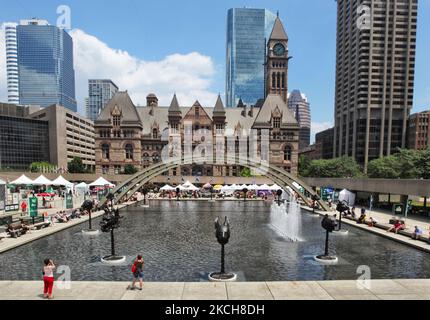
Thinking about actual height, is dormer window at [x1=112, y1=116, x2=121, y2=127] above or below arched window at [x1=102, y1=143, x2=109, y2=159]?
above

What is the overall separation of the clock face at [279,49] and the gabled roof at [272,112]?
79.5ft

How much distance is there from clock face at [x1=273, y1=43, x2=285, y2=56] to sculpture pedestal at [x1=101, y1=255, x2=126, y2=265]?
100 meters

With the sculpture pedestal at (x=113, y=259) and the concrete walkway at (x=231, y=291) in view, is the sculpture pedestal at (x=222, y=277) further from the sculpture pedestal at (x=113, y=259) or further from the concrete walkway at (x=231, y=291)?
the sculpture pedestal at (x=113, y=259)

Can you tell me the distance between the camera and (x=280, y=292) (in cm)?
1113

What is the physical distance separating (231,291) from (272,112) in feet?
250

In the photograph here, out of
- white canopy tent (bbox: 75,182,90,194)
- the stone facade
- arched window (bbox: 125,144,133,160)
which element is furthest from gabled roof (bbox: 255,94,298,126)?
white canopy tent (bbox: 75,182,90,194)

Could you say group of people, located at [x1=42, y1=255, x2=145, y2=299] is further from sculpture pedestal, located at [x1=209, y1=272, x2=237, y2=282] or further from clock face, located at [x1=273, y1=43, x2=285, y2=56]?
clock face, located at [x1=273, y1=43, x2=285, y2=56]

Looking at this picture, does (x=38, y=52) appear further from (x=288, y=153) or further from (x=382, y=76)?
(x=382, y=76)

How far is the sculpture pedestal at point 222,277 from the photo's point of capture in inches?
491

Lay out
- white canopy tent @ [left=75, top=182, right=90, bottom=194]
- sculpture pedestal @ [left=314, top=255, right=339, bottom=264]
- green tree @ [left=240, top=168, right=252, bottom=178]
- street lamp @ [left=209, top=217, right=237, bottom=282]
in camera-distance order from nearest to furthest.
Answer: street lamp @ [left=209, top=217, right=237, bottom=282] < sculpture pedestal @ [left=314, top=255, right=339, bottom=264] < white canopy tent @ [left=75, top=182, right=90, bottom=194] < green tree @ [left=240, top=168, right=252, bottom=178]

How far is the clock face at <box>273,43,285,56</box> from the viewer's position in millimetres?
100562

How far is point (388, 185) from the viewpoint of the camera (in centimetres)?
3531

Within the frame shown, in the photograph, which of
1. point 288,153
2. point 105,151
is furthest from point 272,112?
point 105,151
